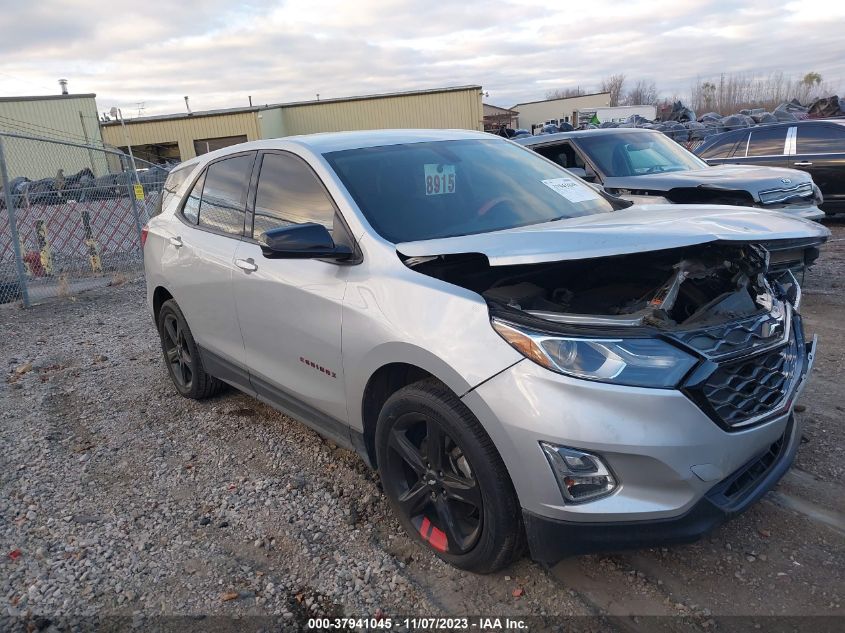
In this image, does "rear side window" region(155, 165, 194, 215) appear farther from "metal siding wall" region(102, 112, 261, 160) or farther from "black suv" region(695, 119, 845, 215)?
"metal siding wall" region(102, 112, 261, 160)

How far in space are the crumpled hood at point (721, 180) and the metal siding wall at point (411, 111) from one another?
2762 cm

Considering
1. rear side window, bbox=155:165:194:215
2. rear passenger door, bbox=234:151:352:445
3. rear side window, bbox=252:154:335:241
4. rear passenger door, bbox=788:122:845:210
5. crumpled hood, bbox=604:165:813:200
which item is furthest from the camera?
rear passenger door, bbox=788:122:845:210

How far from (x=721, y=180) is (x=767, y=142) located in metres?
5.18

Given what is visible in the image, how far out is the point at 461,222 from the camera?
128 inches

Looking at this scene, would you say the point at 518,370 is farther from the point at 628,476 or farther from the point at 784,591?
the point at 784,591

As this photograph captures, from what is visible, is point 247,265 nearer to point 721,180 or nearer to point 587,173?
point 587,173

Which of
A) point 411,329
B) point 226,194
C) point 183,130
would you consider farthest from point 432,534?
point 183,130

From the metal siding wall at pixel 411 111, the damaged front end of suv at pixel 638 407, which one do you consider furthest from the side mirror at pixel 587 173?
the metal siding wall at pixel 411 111

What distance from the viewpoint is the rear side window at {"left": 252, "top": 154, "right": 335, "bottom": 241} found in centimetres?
332

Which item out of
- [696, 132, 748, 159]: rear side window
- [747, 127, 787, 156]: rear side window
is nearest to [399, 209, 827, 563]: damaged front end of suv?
[747, 127, 787, 156]: rear side window

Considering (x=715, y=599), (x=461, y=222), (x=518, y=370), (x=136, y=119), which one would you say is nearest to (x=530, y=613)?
(x=715, y=599)

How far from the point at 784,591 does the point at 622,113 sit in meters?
45.1

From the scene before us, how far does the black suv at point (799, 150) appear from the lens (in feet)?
33.2

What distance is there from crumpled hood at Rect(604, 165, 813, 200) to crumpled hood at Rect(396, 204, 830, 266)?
378 centimetres
